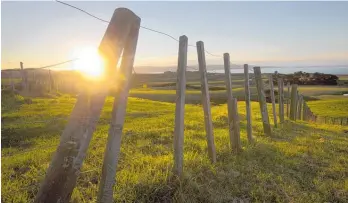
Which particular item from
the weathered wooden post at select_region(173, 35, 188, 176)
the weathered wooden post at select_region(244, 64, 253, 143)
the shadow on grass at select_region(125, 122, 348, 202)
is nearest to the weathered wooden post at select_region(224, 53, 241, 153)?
the shadow on grass at select_region(125, 122, 348, 202)

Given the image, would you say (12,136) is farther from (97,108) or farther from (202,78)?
(97,108)

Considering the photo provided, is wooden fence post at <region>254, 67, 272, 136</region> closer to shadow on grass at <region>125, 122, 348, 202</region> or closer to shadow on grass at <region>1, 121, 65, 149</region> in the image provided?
shadow on grass at <region>125, 122, 348, 202</region>

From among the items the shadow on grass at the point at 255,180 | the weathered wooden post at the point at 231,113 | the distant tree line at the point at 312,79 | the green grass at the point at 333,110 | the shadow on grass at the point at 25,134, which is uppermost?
the weathered wooden post at the point at 231,113

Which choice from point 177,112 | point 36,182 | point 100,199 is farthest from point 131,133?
point 100,199

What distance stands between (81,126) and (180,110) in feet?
8.92

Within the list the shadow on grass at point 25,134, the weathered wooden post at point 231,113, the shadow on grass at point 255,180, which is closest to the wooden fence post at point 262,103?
the shadow on grass at point 255,180

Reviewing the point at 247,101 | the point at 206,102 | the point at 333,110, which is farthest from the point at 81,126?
the point at 333,110

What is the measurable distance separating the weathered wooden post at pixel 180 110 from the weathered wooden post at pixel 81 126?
7.03ft

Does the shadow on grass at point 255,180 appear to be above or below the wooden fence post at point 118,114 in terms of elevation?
below

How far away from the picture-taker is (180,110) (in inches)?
256

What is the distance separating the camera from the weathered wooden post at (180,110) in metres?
6.34

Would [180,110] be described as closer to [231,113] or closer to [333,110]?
[231,113]

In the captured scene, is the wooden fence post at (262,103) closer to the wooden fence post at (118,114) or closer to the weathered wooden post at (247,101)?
the weathered wooden post at (247,101)

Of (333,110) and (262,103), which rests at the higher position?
(262,103)
